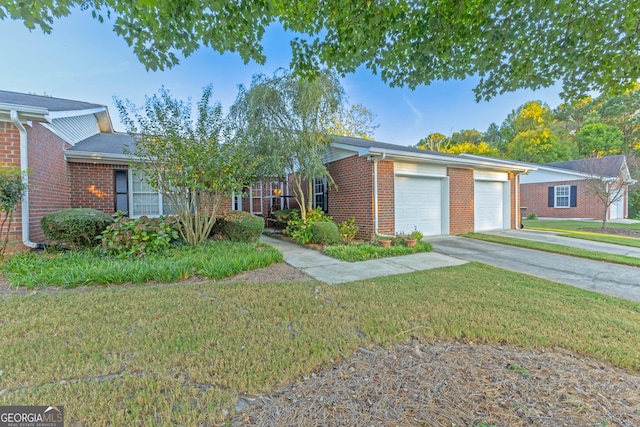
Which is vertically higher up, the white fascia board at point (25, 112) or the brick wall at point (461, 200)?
the white fascia board at point (25, 112)

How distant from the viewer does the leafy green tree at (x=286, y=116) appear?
25.1 ft

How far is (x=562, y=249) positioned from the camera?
736 cm

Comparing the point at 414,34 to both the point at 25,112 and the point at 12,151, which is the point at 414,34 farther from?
the point at 12,151

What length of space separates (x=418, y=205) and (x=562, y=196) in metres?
16.3

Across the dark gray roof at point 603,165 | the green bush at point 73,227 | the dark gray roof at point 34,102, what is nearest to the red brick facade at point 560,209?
the dark gray roof at point 603,165

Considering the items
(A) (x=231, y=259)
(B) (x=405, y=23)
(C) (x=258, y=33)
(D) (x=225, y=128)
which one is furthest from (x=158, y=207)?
(B) (x=405, y=23)

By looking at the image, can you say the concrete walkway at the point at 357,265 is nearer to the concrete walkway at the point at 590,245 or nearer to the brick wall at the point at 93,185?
the concrete walkway at the point at 590,245

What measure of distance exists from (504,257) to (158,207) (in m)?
10.4

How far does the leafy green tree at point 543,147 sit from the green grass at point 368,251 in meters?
27.8

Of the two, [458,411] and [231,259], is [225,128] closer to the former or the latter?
[231,259]

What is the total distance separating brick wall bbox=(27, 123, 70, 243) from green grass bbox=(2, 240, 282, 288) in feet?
4.11

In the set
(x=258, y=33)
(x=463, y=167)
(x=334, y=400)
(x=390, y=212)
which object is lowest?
(x=334, y=400)

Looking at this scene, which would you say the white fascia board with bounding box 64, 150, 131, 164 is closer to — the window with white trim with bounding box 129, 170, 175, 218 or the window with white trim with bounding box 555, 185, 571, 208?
the window with white trim with bounding box 129, 170, 175, 218

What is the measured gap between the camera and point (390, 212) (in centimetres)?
854
